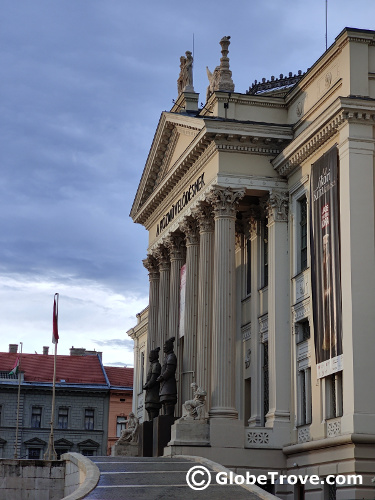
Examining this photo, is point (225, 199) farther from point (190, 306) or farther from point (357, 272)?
point (357, 272)

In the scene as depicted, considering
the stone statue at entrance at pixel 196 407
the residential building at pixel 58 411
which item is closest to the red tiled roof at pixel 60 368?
the residential building at pixel 58 411

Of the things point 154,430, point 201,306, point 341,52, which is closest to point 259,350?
point 201,306

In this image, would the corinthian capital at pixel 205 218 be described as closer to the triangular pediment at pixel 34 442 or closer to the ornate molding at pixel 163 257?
the ornate molding at pixel 163 257

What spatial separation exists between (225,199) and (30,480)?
1215 centimetres

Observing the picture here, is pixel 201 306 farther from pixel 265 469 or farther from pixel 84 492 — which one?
pixel 84 492

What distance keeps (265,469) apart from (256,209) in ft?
34.4

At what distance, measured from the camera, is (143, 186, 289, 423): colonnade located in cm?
3319

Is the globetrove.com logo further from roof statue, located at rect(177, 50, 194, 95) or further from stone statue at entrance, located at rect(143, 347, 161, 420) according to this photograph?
roof statue, located at rect(177, 50, 194, 95)

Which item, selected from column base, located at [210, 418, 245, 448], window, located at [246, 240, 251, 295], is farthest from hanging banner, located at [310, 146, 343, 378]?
window, located at [246, 240, 251, 295]

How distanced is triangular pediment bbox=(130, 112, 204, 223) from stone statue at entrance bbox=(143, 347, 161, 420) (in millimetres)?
7845

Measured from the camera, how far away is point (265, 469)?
31875 mm

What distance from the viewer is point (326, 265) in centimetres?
3033

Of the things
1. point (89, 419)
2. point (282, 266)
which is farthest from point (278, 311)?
point (89, 419)

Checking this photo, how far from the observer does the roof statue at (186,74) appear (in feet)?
141
